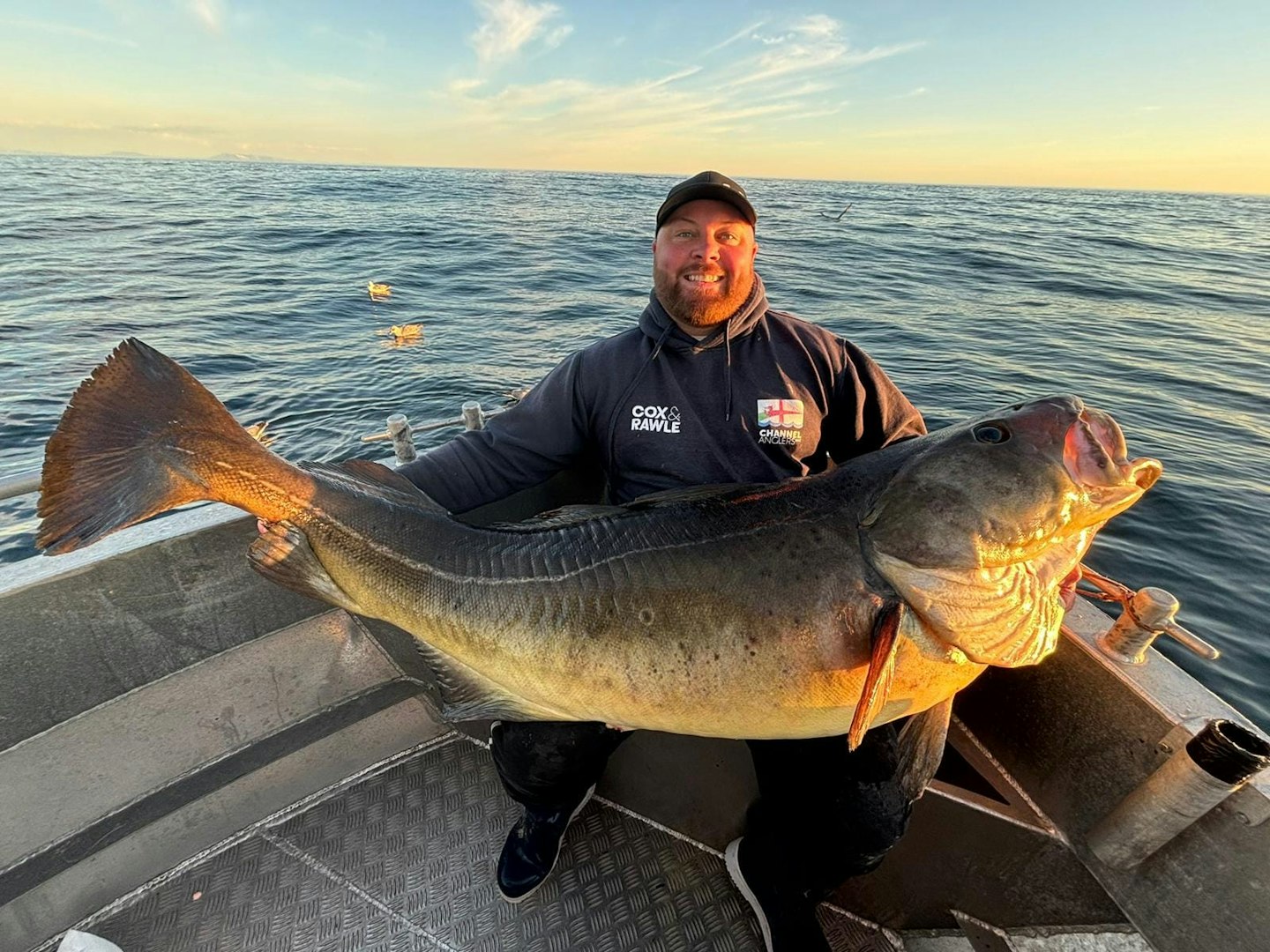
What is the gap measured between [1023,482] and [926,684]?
66cm

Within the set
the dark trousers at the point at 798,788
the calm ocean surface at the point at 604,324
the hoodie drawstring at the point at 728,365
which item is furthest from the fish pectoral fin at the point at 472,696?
the calm ocean surface at the point at 604,324

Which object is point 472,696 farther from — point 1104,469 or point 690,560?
point 1104,469

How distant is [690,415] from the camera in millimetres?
2885

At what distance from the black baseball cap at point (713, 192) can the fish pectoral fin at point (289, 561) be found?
6.79ft

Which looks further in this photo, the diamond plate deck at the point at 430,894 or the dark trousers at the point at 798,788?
the diamond plate deck at the point at 430,894

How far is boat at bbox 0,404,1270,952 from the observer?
225 centimetres

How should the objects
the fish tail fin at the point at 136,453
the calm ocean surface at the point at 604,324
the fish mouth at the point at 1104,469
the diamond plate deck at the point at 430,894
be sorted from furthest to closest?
the calm ocean surface at the point at 604,324
the diamond plate deck at the point at 430,894
the fish tail fin at the point at 136,453
the fish mouth at the point at 1104,469

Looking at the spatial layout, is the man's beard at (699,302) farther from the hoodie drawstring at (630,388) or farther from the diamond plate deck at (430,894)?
the diamond plate deck at (430,894)

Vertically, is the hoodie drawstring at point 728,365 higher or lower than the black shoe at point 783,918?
higher

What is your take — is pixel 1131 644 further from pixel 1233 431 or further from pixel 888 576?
pixel 1233 431

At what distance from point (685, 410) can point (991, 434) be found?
1.35 meters

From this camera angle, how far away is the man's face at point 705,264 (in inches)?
115

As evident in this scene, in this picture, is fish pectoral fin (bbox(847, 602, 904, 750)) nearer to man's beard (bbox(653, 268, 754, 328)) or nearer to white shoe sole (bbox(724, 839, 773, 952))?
white shoe sole (bbox(724, 839, 773, 952))

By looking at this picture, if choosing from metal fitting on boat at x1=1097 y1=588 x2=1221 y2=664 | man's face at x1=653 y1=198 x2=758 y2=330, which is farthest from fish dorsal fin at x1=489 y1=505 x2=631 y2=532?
metal fitting on boat at x1=1097 y1=588 x2=1221 y2=664
